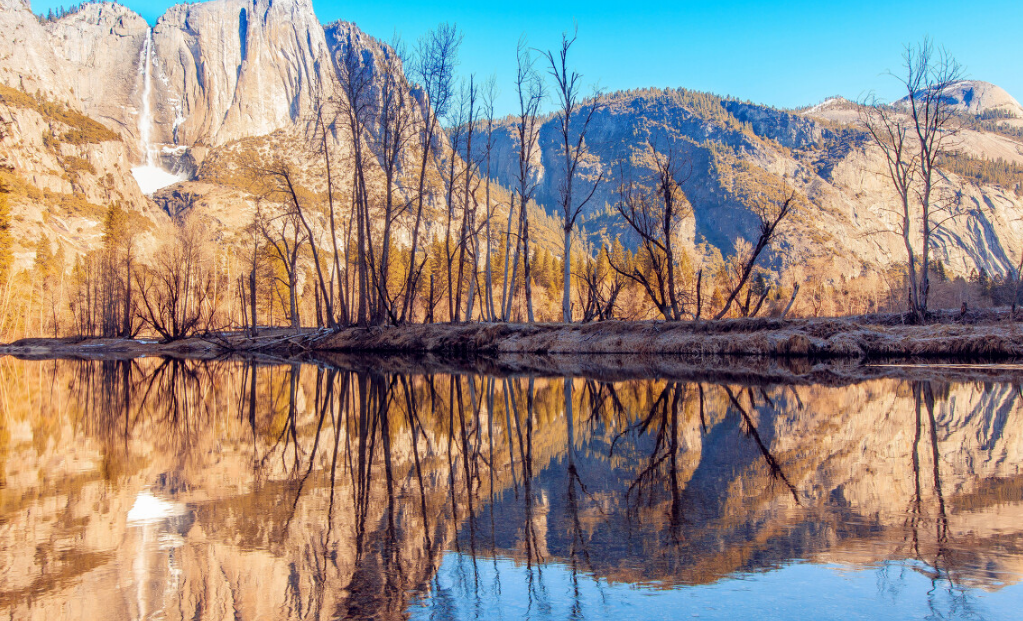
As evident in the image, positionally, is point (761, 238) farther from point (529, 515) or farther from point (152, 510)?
point (152, 510)

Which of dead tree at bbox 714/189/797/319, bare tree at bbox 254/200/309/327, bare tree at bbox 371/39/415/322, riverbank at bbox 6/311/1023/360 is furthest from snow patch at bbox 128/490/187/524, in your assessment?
bare tree at bbox 371/39/415/322

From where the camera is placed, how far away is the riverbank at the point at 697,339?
2152 centimetres

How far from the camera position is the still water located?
128 inches

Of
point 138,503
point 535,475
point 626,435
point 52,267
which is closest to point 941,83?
point 626,435

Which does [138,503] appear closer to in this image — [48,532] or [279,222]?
[48,532]

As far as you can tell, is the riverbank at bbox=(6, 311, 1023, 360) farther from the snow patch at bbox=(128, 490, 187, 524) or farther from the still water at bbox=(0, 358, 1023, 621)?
the snow patch at bbox=(128, 490, 187, 524)

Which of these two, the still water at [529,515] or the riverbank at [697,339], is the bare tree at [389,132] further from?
the still water at [529,515]

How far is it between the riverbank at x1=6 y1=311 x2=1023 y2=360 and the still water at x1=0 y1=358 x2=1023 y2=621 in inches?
509

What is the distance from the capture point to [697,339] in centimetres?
2417

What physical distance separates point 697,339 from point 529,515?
20.6 m

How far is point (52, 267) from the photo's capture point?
296 feet

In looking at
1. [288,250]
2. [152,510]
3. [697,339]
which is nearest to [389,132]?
[288,250]

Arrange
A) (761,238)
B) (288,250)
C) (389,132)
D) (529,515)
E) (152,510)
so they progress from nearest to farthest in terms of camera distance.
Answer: (529,515) < (152,510) < (761,238) < (389,132) < (288,250)

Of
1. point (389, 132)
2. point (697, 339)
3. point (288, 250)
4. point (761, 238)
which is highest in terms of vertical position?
point (389, 132)
